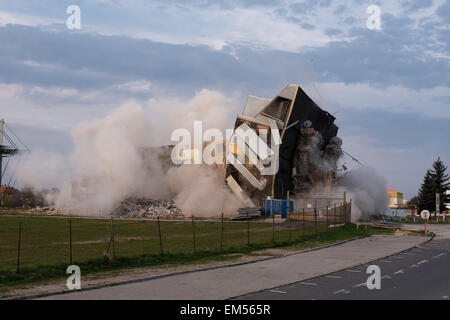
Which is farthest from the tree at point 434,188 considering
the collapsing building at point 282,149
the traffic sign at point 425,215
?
the traffic sign at point 425,215

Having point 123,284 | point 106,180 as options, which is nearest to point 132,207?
point 106,180

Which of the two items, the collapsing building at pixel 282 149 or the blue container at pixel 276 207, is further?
the collapsing building at pixel 282 149

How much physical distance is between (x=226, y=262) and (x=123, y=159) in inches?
2316

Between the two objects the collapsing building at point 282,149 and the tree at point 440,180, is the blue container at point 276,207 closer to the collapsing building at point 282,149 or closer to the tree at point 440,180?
the collapsing building at point 282,149

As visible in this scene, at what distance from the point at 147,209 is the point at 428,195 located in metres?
58.0

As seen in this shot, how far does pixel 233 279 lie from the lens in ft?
52.3

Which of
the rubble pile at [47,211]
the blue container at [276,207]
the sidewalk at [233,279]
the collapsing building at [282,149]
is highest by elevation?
the collapsing building at [282,149]

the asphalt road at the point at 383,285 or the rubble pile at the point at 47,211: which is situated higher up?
the asphalt road at the point at 383,285

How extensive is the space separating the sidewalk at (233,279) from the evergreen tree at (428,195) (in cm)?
7896

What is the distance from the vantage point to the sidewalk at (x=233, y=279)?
13.1 metres

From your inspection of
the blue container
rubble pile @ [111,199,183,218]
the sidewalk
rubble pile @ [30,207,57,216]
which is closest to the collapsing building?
the blue container

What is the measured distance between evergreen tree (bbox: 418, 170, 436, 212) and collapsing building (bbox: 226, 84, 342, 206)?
128 feet

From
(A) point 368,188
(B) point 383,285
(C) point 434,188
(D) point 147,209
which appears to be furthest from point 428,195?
(B) point 383,285

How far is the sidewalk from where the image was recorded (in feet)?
43.0
